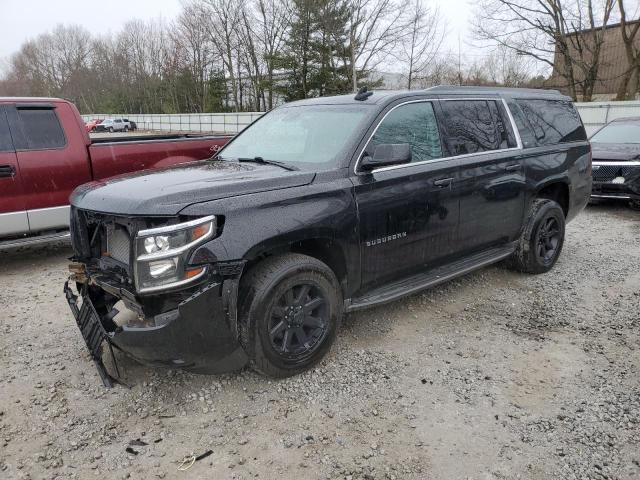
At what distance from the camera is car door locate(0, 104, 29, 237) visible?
216 inches

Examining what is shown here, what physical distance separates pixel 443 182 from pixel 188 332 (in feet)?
7.68

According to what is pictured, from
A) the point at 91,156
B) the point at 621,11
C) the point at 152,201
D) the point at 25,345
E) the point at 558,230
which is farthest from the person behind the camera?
the point at 621,11

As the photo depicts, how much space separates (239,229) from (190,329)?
0.64m

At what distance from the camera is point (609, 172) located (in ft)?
29.3

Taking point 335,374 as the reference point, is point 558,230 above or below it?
above

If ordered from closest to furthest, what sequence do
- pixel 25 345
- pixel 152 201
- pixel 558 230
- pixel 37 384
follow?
pixel 152 201 < pixel 37 384 < pixel 25 345 < pixel 558 230

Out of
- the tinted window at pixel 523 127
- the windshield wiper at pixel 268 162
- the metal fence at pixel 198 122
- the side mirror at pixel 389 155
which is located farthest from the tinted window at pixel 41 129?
the metal fence at pixel 198 122

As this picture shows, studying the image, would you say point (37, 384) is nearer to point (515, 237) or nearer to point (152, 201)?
point (152, 201)

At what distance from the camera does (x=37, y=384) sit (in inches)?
131

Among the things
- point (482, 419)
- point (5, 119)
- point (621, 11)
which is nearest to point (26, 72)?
point (621, 11)

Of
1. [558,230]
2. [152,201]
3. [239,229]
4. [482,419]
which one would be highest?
[152,201]

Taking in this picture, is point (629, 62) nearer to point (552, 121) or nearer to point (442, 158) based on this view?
point (552, 121)

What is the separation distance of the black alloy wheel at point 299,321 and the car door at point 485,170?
161 centimetres

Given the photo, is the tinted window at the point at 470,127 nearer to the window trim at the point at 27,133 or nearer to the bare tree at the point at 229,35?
the window trim at the point at 27,133
